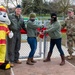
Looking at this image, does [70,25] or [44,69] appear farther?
[70,25]

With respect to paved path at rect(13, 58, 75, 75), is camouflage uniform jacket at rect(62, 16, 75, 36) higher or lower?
higher

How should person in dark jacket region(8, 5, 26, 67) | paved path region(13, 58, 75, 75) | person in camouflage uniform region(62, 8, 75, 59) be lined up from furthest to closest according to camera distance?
person in camouflage uniform region(62, 8, 75, 59) → person in dark jacket region(8, 5, 26, 67) → paved path region(13, 58, 75, 75)

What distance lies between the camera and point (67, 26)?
331 inches

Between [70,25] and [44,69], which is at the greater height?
[70,25]

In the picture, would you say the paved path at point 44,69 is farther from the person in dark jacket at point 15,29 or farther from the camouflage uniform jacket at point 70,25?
the camouflage uniform jacket at point 70,25

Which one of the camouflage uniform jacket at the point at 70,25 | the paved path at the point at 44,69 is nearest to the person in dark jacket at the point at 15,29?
the paved path at the point at 44,69

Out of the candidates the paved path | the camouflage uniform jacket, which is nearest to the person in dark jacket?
the paved path

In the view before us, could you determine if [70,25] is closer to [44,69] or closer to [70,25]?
[70,25]

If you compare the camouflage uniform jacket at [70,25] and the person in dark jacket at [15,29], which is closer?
the person in dark jacket at [15,29]

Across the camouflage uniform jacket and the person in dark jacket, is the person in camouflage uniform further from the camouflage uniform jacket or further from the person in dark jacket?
the person in dark jacket

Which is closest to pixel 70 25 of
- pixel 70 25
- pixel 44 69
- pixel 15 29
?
pixel 70 25

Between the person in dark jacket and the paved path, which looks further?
the person in dark jacket

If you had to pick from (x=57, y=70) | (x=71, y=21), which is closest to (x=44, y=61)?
(x=57, y=70)

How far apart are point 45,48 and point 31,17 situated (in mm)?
1638
